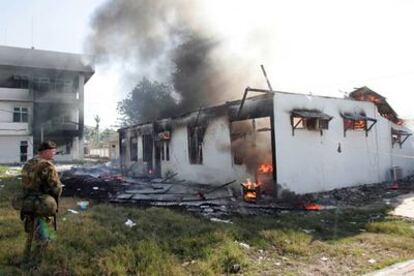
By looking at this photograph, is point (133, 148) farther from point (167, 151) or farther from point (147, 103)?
point (147, 103)

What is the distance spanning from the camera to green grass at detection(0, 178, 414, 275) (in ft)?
15.9

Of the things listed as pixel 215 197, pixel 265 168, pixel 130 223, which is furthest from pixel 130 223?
pixel 265 168

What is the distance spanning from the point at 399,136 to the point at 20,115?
30.0m

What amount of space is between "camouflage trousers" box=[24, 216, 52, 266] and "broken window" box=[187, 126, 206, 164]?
34.0 feet

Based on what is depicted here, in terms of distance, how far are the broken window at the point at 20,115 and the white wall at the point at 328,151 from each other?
2728 centimetres

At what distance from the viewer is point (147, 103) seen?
31.5 meters

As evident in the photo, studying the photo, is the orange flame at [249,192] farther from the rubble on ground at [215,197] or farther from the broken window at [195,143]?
the broken window at [195,143]

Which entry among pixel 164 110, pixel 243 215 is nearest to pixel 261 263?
pixel 243 215

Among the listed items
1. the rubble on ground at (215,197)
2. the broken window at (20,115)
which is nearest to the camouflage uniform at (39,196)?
the rubble on ground at (215,197)

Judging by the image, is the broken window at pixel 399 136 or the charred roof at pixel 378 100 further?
the charred roof at pixel 378 100

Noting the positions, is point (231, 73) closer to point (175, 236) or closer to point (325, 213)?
point (325, 213)

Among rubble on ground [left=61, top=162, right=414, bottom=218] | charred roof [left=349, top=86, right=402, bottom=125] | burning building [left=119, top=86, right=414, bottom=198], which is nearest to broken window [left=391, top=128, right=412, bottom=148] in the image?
burning building [left=119, top=86, right=414, bottom=198]

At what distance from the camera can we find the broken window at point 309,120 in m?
12.0

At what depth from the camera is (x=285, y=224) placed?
25.0ft
